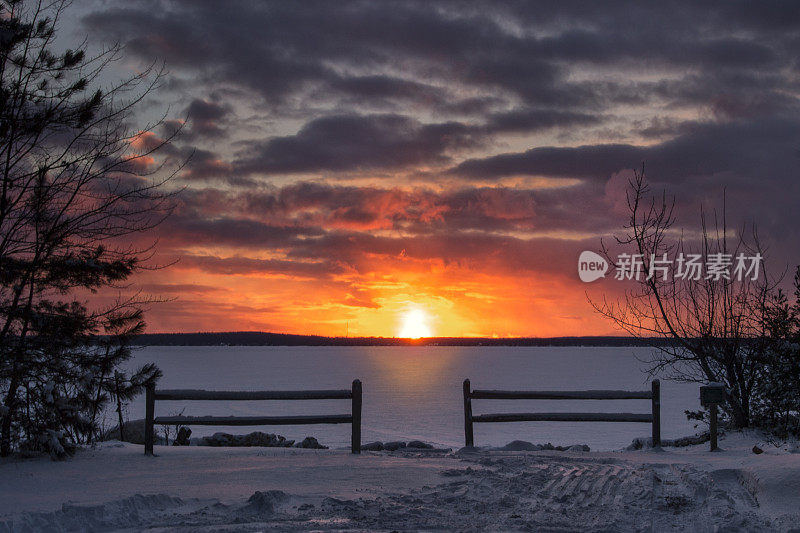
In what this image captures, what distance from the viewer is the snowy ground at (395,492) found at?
745 centimetres

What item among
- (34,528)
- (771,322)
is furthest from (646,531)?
(771,322)

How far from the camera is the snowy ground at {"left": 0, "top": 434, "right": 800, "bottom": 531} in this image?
7.45 m

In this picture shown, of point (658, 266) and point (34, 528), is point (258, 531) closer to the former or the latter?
point (34, 528)

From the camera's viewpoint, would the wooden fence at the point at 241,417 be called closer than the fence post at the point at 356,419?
Yes

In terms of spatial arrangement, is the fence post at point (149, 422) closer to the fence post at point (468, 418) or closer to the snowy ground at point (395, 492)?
the snowy ground at point (395, 492)

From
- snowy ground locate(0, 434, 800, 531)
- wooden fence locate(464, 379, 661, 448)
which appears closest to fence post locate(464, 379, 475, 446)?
wooden fence locate(464, 379, 661, 448)

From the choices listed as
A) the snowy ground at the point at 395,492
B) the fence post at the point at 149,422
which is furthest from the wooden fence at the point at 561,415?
the fence post at the point at 149,422

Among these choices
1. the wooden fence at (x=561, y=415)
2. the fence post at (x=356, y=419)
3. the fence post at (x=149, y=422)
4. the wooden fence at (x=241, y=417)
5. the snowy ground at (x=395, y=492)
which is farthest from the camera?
the wooden fence at (x=561, y=415)

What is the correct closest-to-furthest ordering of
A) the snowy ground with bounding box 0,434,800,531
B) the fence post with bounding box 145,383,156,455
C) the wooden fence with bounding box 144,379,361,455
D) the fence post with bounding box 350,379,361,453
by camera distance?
1. the snowy ground with bounding box 0,434,800,531
2. the fence post with bounding box 145,383,156,455
3. the wooden fence with bounding box 144,379,361,455
4. the fence post with bounding box 350,379,361,453

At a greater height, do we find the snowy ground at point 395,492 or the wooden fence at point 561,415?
the wooden fence at point 561,415

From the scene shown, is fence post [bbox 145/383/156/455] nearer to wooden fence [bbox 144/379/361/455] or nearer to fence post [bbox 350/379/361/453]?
wooden fence [bbox 144/379/361/455]

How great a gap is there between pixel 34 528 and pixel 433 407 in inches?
1610

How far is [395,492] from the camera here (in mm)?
9047

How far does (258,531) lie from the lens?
6980 millimetres
